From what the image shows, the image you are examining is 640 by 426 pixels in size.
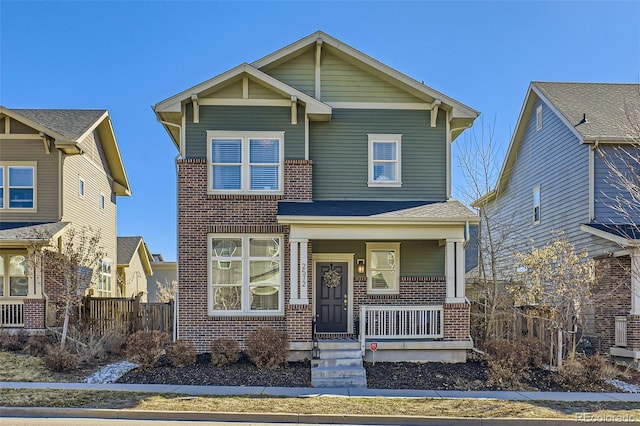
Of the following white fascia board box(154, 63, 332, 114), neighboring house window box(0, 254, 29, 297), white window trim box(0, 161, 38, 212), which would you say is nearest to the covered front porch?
white fascia board box(154, 63, 332, 114)

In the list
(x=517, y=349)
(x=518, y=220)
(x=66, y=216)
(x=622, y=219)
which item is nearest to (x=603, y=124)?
(x=622, y=219)

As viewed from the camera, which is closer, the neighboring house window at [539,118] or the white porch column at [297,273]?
the white porch column at [297,273]

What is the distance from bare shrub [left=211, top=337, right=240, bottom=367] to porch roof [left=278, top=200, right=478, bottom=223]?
3278 mm

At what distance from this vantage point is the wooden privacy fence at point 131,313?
Result: 1515cm

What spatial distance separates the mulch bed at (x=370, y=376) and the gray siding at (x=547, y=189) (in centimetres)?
474

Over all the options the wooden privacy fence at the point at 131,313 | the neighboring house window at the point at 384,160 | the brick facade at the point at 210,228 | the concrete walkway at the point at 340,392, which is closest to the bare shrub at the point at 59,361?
the concrete walkway at the point at 340,392

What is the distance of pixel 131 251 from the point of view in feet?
81.9

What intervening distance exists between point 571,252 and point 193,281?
9467mm

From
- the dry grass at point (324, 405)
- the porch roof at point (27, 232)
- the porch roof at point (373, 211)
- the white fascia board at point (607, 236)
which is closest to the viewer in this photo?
the dry grass at point (324, 405)

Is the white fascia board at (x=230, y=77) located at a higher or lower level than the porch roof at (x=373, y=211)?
higher

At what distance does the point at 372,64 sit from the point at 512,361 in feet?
28.0

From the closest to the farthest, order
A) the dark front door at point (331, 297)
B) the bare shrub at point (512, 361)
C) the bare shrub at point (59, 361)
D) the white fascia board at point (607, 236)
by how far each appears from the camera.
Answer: the bare shrub at point (512, 361) < the bare shrub at point (59, 361) < the white fascia board at point (607, 236) < the dark front door at point (331, 297)

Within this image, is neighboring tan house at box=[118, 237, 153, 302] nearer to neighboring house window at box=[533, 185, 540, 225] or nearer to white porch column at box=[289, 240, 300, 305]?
white porch column at box=[289, 240, 300, 305]

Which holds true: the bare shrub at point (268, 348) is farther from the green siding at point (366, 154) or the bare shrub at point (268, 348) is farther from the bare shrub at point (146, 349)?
the green siding at point (366, 154)
